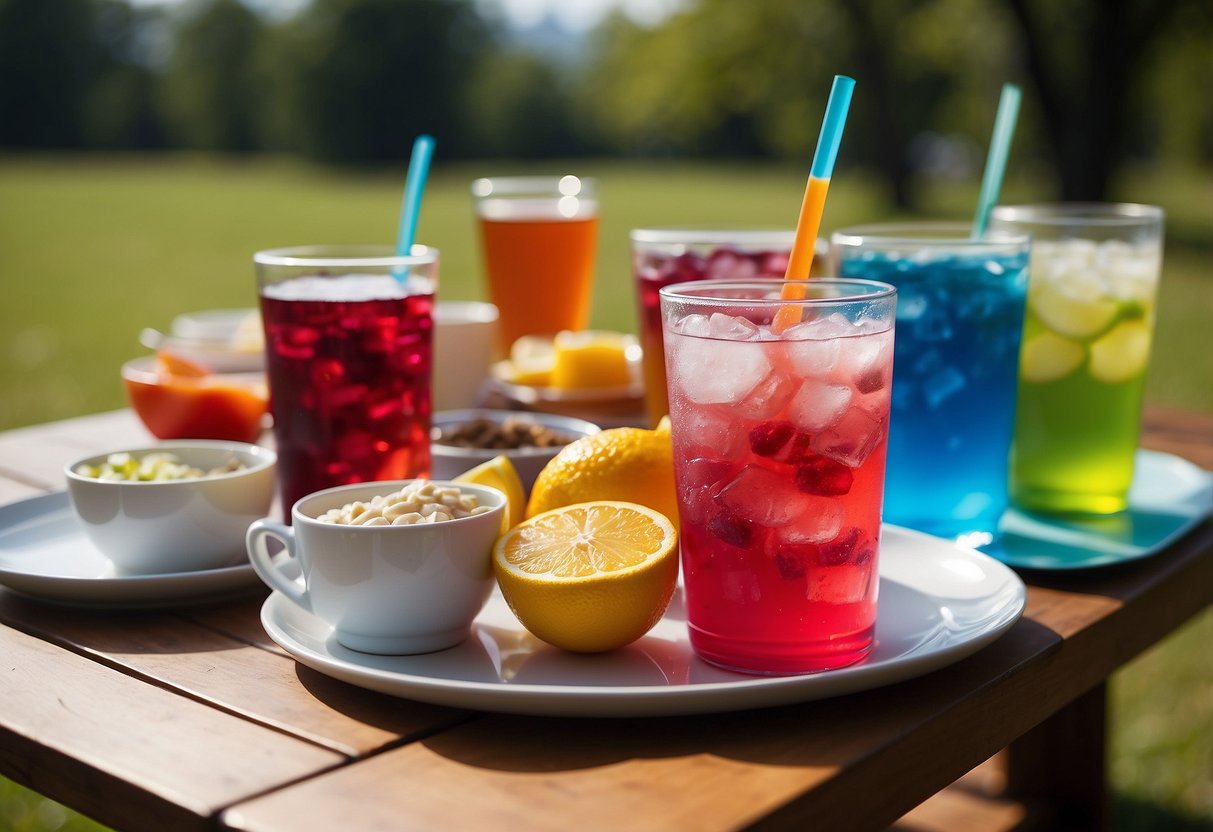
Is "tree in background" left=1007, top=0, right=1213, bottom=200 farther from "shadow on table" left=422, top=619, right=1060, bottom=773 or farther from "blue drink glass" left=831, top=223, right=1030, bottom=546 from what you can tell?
"shadow on table" left=422, top=619, right=1060, bottom=773

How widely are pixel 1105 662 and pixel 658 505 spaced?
504 millimetres

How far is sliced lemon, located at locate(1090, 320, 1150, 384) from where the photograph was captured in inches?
64.9

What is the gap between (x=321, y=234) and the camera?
52.0 ft

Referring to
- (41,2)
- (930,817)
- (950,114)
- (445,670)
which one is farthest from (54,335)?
(41,2)

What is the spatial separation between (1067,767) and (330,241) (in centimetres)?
1337

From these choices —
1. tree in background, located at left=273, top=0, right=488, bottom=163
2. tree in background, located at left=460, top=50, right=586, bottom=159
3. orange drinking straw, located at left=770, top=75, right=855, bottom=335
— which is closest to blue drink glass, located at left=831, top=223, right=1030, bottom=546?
orange drinking straw, located at left=770, top=75, right=855, bottom=335

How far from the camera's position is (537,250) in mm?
2420

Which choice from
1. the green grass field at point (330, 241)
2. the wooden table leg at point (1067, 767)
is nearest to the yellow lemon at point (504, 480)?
the wooden table leg at point (1067, 767)

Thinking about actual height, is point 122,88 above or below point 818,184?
above

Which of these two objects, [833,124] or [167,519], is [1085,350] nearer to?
[833,124]

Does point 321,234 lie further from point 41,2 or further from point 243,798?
point 41,2

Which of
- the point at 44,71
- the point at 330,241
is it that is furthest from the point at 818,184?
the point at 44,71

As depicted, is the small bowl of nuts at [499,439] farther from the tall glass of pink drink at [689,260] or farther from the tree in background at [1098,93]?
the tree in background at [1098,93]

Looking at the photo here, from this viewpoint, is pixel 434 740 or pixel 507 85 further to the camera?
pixel 507 85
